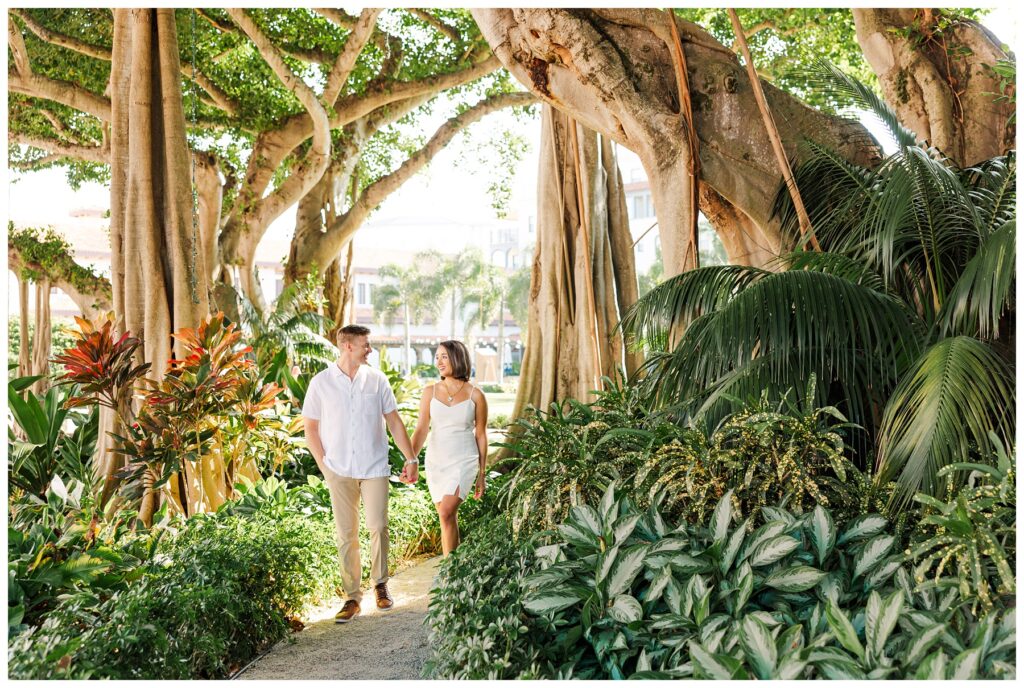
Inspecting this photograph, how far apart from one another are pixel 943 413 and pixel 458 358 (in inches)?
108

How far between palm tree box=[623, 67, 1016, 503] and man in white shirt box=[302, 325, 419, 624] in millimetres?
1431

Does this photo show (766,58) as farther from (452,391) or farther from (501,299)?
(501,299)

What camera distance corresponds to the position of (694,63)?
512 centimetres

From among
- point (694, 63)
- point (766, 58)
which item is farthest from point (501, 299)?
point (694, 63)

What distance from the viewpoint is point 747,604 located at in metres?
2.67

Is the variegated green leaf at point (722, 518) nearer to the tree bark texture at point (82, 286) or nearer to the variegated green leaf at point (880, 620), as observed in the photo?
the variegated green leaf at point (880, 620)

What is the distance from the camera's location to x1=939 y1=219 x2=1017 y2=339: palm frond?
3.04m

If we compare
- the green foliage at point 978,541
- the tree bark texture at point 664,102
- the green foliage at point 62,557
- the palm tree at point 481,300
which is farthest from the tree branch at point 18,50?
the palm tree at point 481,300

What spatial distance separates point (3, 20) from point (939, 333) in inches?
153

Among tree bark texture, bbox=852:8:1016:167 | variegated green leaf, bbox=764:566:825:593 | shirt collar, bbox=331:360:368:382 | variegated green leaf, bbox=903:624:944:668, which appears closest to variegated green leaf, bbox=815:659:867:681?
variegated green leaf, bbox=903:624:944:668

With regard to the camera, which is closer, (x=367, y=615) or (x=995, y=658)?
(x=995, y=658)

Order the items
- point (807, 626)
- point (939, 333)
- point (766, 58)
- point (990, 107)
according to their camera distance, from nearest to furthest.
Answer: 1. point (807, 626)
2. point (939, 333)
3. point (990, 107)
4. point (766, 58)

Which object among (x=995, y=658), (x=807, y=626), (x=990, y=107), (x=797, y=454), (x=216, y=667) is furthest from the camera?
(x=990, y=107)

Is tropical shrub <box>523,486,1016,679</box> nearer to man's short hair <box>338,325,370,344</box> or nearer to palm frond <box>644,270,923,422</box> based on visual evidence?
palm frond <box>644,270,923,422</box>
